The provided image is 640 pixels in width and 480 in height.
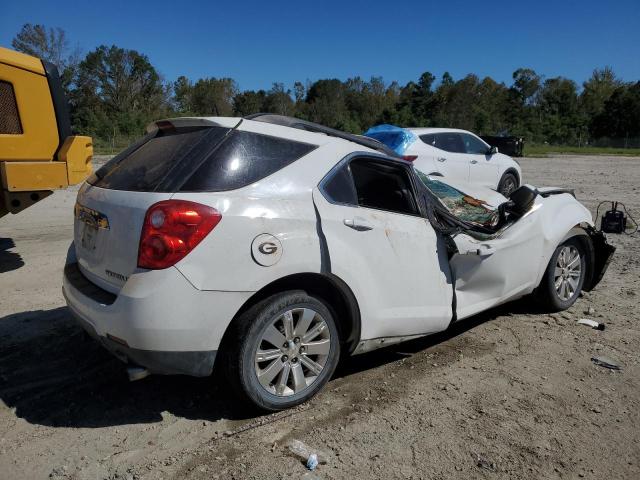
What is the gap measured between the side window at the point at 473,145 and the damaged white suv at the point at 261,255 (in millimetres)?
7654

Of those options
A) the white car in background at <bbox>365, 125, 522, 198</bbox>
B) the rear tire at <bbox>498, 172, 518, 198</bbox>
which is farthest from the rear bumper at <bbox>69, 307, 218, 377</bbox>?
the rear tire at <bbox>498, 172, 518, 198</bbox>

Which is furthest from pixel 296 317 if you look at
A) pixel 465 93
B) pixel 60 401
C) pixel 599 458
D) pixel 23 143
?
pixel 465 93

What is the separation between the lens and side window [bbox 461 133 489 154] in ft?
35.8

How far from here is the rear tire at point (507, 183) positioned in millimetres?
11478

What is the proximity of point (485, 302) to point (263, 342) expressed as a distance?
6.52 ft

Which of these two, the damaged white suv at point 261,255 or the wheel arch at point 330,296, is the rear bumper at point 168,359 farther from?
the wheel arch at point 330,296

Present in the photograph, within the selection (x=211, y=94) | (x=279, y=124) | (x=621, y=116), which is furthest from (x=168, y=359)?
(x=621, y=116)

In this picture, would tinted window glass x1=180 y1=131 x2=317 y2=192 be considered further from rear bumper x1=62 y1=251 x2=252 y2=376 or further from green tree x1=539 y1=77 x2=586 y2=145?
green tree x1=539 y1=77 x2=586 y2=145

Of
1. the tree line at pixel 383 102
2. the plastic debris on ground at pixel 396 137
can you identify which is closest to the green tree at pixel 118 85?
the tree line at pixel 383 102

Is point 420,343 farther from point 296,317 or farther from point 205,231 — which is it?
point 205,231

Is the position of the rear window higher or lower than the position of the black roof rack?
lower

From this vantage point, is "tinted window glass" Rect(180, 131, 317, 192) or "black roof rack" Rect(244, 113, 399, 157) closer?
"tinted window glass" Rect(180, 131, 317, 192)

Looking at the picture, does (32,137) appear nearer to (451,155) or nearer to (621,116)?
(451,155)

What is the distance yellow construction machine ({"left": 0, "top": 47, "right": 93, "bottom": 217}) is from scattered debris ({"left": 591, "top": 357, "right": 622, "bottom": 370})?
19.1ft
